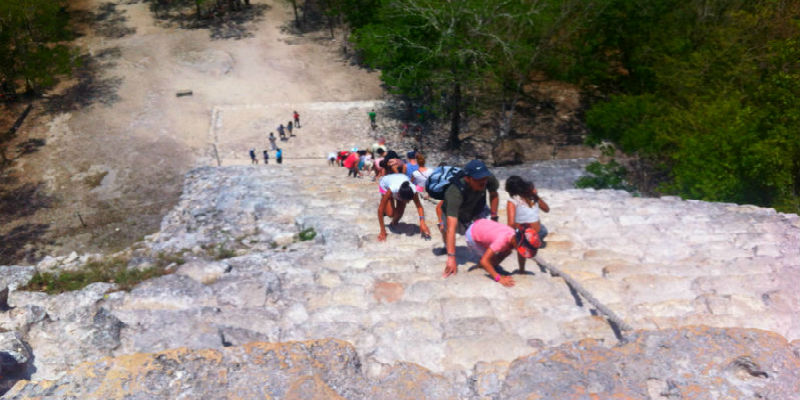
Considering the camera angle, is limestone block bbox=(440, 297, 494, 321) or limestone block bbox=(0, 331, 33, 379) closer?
limestone block bbox=(0, 331, 33, 379)

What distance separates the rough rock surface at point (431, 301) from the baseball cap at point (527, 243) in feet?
1.10

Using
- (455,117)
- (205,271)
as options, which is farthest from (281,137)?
(205,271)

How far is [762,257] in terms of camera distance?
6.58 m

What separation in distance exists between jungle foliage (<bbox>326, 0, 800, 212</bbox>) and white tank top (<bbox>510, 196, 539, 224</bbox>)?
37.9ft

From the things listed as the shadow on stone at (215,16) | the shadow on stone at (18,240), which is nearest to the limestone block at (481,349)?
the shadow on stone at (18,240)

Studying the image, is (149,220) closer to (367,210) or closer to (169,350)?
(367,210)

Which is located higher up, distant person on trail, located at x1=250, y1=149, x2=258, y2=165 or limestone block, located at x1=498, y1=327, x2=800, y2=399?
limestone block, located at x1=498, y1=327, x2=800, y2=399

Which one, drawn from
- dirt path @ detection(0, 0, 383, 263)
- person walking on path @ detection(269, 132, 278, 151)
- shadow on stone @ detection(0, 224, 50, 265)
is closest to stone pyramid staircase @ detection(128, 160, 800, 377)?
shadow on stone @ detection(0, 224, 50, 265)

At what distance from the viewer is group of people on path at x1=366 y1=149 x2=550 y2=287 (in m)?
6.07

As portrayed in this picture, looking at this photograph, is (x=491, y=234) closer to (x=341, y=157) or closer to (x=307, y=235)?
(x=307, y=235)

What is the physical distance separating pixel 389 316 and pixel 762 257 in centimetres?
521

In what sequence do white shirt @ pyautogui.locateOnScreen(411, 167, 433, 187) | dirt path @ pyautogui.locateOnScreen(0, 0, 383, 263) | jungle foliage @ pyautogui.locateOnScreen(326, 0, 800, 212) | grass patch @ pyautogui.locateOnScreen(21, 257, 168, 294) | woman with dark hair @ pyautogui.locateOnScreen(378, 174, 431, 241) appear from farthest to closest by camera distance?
dirt path @ pyautogui.locateOnScreen(0, 0, 383, 263), jungle foliage @ pyautogui.locateOnScreen(326, 0, 800, 212), white shirt @ pyautogui.locateOnScreen(411, 167, 433, 187), woman with dark hair @ pyautogui.locateOnScreen(378, 174, 431, 241), grass patch @ pyautogui.locateOnScreen(21, 257, 168, 294)

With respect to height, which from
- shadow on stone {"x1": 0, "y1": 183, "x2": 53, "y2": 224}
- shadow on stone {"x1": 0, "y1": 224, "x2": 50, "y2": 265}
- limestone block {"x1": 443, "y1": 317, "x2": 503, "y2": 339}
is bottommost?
shadow on stone {"x1": 0, "y1": 224, "x2": 50, "y2": 265}

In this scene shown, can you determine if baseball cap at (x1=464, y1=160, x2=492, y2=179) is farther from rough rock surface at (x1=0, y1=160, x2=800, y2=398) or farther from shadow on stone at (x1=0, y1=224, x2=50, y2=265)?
shadow on stone at (x1=0, y1=224, x2=50, y2=265)
